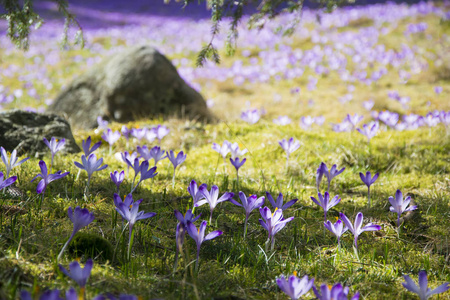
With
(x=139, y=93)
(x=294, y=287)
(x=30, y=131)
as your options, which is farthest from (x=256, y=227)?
(x=139, y=93)

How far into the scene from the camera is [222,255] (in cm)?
219

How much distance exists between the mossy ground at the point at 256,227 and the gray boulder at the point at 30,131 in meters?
0.28

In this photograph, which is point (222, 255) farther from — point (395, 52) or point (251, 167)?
point (395, 52)

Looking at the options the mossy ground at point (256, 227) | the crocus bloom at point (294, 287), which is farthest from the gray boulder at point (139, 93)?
the crocus bloom at point (294, 287)

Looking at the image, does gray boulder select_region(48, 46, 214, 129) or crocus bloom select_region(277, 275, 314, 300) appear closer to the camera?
crocus bloom select_region(277, 275, 314, 300)

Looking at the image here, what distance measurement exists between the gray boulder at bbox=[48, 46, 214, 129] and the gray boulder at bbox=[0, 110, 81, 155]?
269 centimetres

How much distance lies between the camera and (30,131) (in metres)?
3.93

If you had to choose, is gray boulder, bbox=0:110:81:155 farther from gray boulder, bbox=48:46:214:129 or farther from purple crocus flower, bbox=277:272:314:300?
purple crocus flower, bbox=277:272:314:300

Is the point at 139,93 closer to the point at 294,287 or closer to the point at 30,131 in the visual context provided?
the point at 30,131

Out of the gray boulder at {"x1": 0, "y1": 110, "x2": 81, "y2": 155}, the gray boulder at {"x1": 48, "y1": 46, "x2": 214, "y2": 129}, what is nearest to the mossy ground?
the gray boulder at {"x1": 0, "y1": 110, "x2": 81, "y2": 155}

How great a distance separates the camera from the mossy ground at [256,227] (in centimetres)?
183

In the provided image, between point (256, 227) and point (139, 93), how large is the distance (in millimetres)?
5125

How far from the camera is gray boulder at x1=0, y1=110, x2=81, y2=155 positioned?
376cm

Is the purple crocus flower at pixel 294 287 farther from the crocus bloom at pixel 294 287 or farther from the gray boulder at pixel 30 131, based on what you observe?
the gray boulder at pixel 30 131
